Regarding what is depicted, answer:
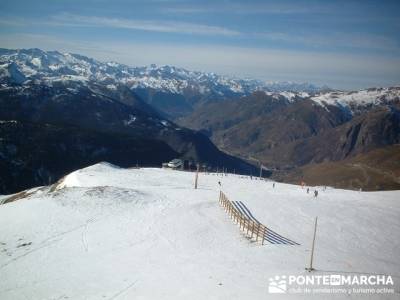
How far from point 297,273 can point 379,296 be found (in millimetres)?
5611

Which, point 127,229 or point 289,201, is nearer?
point 127,229

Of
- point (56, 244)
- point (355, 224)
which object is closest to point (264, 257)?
point (56, 244)

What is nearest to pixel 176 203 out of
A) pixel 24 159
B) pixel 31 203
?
pixel 31 203

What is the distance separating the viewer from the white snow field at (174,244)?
26.6 metres

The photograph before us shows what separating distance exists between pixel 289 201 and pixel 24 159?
15360 cm

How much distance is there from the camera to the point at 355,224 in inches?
1969

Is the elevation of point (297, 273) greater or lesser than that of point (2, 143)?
greater

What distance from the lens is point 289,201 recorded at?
59.4 m

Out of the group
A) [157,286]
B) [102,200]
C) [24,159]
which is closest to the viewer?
→ [157,286]

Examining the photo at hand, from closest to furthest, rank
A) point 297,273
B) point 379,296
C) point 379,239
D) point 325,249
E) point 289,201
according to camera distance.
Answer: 1. point 379,296
2. point 297,273
3. point 325,249
4. point 379,239
5. point 289,201

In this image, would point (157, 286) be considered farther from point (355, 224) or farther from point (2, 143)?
point (2, 143)

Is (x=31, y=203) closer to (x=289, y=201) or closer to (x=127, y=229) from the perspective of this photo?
(x=127, y=229)

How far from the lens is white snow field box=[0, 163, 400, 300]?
2662 centimetres

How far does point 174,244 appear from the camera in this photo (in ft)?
121
